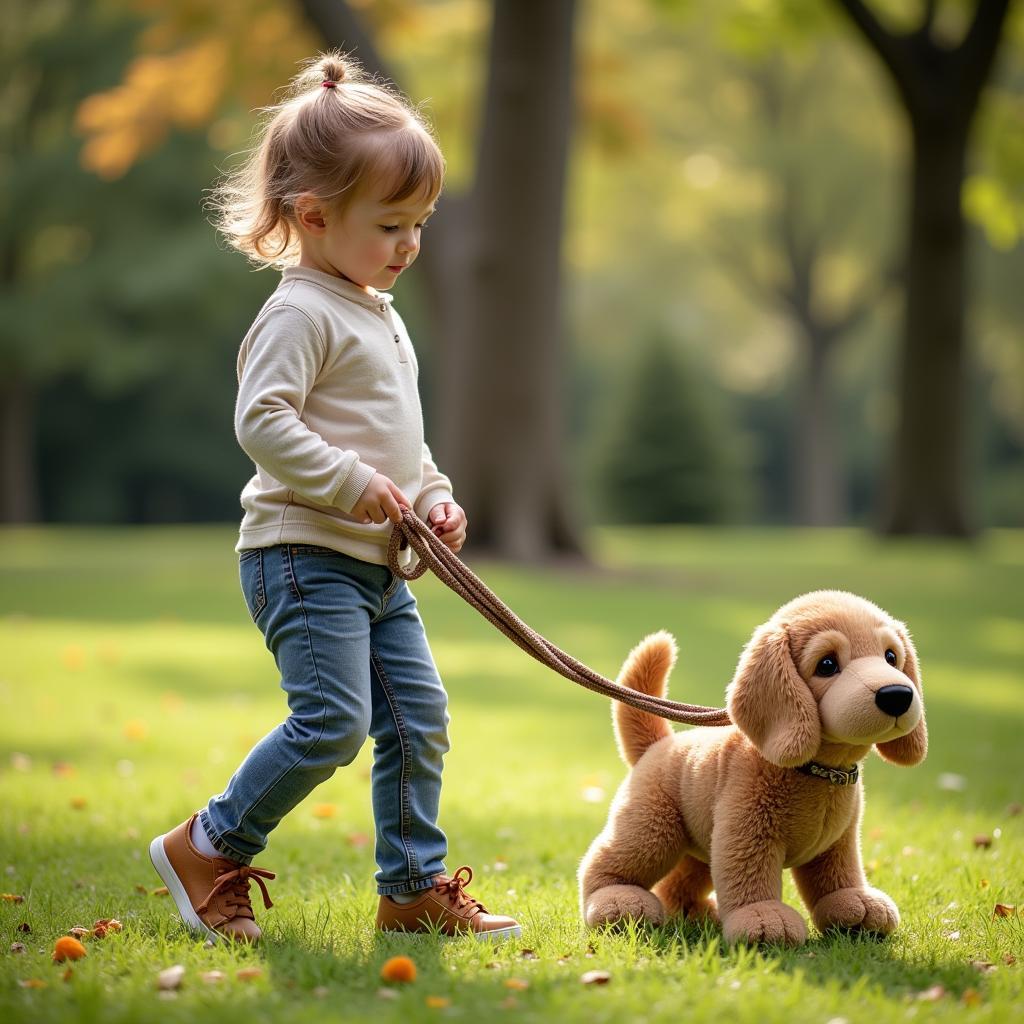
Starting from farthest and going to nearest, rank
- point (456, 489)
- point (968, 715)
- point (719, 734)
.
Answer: point (456, 489), point (968, 715), point (719, 734)

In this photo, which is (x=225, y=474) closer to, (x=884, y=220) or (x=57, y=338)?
(x=57, y=338)

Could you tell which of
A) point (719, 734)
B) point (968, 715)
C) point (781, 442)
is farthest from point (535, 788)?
point (781, 442)

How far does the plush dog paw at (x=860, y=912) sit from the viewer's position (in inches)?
121

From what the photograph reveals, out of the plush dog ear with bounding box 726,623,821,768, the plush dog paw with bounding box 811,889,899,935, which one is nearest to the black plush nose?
the plush dog ear with bounding box 726,623,821,768

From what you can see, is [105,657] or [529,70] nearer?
[105,657]

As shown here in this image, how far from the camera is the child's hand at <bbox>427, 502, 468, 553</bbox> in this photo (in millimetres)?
3301

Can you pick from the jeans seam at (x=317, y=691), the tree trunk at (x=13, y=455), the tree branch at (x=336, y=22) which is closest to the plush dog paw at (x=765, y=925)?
the jeans seam at (x=317, y=691)

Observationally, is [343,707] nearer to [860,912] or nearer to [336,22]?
[860,912]

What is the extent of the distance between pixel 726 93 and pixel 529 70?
61.9ft

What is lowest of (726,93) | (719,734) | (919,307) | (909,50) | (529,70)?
(719,734)

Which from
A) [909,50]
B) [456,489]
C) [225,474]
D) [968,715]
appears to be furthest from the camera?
[225,474]

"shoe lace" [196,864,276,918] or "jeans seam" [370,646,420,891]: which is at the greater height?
"jeans seam" [370,646,420,891]

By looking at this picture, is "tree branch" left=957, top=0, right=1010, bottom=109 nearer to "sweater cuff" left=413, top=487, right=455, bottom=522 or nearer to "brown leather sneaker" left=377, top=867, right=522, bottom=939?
"sweater cuff" left=413, top=487, right=455, bottom=522

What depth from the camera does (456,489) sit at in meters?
13.1
